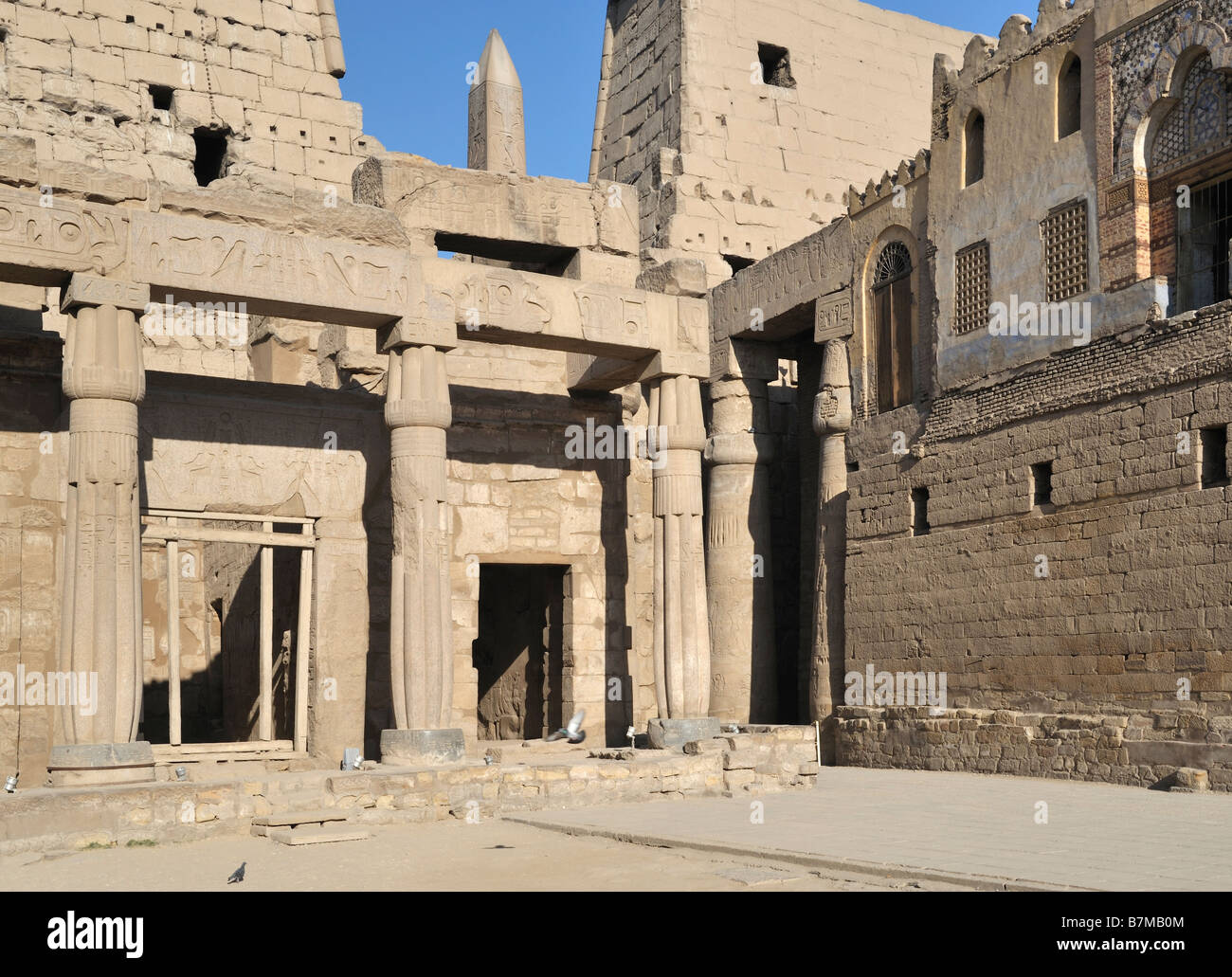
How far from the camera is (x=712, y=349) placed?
22.1m

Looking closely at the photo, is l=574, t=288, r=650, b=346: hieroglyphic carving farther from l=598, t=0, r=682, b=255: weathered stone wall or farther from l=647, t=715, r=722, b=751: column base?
l=598, t=0, r=682, b=255: weathered stone wall

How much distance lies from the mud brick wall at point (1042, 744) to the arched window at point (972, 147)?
21.5ft

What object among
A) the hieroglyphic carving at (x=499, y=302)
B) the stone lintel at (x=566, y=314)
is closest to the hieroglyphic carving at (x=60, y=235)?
the stone lintel at (x=566, y=314)

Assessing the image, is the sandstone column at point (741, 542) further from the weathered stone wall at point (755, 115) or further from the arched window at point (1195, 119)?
the arched window at point (1195, 119)

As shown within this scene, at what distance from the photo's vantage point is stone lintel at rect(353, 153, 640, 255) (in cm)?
1605

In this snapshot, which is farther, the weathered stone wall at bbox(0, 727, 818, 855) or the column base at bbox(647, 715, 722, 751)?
the column base at bbox(647, 715, 722, 751)

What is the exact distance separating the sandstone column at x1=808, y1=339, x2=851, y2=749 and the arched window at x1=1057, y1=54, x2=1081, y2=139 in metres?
4.60

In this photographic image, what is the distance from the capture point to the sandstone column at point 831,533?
757 inches

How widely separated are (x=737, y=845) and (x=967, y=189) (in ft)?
35.7

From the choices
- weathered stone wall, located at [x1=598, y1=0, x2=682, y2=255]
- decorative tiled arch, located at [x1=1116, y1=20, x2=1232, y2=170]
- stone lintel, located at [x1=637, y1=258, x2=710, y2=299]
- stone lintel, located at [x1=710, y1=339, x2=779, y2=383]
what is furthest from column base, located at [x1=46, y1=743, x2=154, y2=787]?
weathered stone wall, located at [x1=598, y1=0, x2=682, y2=255]

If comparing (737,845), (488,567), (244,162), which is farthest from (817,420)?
(737,845)

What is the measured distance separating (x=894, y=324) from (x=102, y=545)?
432 inches

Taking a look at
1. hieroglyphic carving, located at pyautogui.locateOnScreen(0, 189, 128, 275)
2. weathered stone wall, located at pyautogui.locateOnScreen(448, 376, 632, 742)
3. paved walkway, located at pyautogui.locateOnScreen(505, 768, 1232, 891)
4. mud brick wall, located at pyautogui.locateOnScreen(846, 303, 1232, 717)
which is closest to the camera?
paved walkway, located at pyautogui.locateOnScreen(505, 768, 1232, 891)

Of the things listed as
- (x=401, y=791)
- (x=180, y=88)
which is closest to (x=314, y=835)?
(x=401, y=791)
